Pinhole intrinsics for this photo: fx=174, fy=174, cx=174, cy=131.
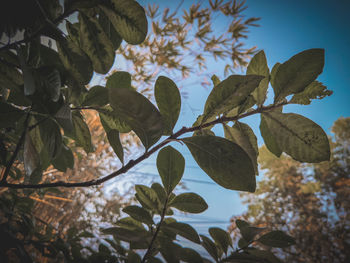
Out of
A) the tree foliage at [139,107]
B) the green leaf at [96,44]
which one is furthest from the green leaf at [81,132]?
the green leaf at [96,44]

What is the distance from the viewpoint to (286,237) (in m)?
0.38

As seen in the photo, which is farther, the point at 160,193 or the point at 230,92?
the point at 160,193

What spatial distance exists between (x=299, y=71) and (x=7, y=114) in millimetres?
556

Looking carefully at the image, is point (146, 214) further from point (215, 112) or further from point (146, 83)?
point (146, 83)

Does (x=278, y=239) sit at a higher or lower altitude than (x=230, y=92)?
lower

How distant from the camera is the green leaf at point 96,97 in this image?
1.28 feet

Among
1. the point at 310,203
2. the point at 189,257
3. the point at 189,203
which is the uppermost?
the point at 310,203

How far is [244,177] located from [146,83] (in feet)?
9.17

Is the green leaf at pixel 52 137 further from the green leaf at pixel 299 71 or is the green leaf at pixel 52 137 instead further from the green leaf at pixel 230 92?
the green leaf at pixel 299 71

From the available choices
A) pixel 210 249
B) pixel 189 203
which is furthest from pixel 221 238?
pixel 189 203

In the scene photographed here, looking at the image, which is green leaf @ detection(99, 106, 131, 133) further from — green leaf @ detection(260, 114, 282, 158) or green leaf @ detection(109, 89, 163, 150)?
green leaf @ detection(260, 114, 282, 158)

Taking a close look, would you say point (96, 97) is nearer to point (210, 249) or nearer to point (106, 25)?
point (106, 25)

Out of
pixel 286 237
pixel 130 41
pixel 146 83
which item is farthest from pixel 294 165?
pixel 130 41

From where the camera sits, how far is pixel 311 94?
338 mm
